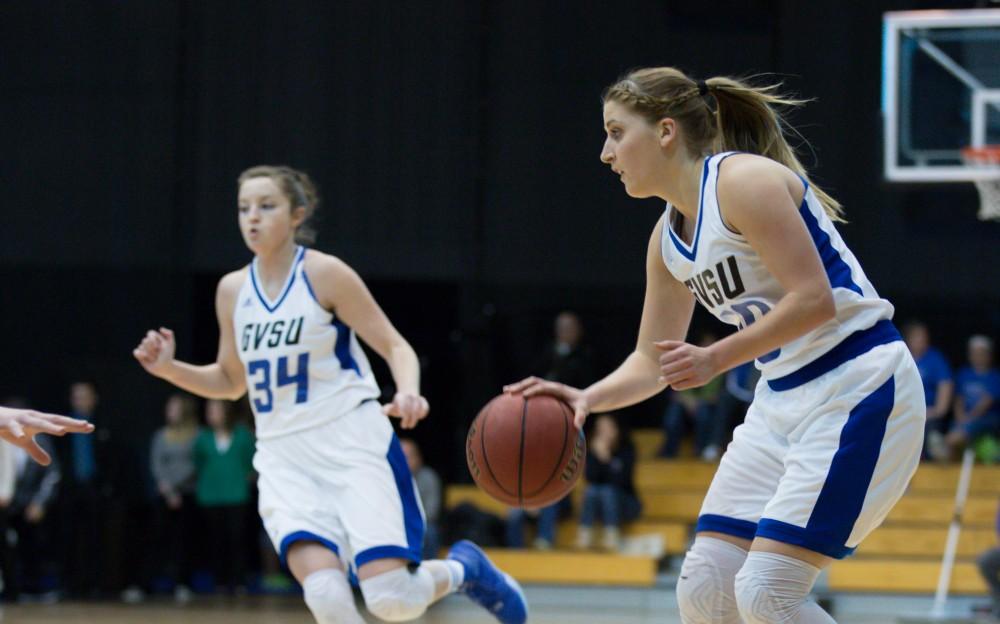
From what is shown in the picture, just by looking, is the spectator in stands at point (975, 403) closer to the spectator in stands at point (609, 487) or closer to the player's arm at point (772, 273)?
the spectator in stands at point (609, 487)

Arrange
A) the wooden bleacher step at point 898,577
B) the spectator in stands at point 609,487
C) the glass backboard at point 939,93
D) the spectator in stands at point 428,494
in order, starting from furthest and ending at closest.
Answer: the spectator in stands at point 609,487 < the spectator in stands at point 428,494 < the wooden bleacher step at point 898,577 < the glass backboard at point 939,93

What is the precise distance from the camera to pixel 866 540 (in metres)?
11.1

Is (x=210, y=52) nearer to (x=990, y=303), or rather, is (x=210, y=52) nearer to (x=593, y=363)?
(x=593, y=363)

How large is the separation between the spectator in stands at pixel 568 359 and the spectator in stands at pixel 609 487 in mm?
507

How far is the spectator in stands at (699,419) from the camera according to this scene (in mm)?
11969

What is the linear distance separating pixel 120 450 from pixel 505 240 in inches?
162

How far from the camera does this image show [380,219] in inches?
519

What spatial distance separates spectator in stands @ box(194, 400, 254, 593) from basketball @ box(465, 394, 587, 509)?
8.26 meters

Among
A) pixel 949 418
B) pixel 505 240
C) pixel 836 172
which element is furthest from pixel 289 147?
pixel 949 418

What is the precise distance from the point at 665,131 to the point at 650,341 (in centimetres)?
62

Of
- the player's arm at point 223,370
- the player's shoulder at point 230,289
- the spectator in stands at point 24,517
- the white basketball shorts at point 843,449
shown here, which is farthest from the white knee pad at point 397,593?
the spectator in stands at point 24,517

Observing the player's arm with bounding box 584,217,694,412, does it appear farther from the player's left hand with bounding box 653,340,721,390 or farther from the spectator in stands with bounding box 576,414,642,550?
the spectator in stands with bounding box 576,414,642,550

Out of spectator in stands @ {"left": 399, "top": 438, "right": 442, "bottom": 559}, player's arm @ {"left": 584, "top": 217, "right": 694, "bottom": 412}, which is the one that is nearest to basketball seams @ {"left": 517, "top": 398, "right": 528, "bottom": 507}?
player's arm @ {"left": 584, "top": 217, "right": 694, "bottom": 412}

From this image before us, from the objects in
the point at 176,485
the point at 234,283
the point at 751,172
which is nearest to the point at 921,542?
the point at 176,485
